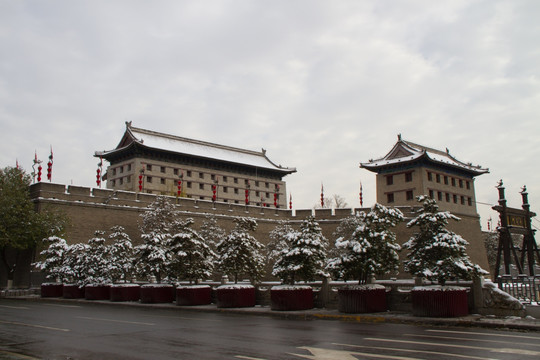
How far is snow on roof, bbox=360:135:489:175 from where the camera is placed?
152 ft

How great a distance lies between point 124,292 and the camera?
22.0m

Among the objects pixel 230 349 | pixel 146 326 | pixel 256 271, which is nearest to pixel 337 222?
pixel 256 271

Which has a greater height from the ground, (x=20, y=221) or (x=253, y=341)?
(x=20, y=221)

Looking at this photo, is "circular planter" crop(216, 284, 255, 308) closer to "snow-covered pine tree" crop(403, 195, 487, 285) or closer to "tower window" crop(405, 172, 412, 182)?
"snow-covered pine tree" crop(403, 195, 487, 285)

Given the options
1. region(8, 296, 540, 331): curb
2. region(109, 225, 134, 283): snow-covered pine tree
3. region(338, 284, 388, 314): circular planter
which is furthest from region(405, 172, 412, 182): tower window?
region(338, 284, 388, 314): circular planter

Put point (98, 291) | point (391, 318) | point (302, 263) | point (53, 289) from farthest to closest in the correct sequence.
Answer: point (53, 289), point (98, 291), point (302, 263), point (391, 318)

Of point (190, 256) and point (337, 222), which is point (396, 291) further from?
point (337, 222)

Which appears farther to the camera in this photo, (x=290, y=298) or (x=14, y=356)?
(x=290, y=298)

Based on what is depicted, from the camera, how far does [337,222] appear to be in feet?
135

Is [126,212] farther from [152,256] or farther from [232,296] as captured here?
[232,296]

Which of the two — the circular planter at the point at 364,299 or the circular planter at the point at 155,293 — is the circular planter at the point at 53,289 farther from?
the circular planter at the point at 364,299

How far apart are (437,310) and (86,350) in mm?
8799

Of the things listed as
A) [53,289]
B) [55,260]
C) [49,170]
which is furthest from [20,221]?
[49,170]

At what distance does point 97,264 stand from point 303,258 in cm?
1282
